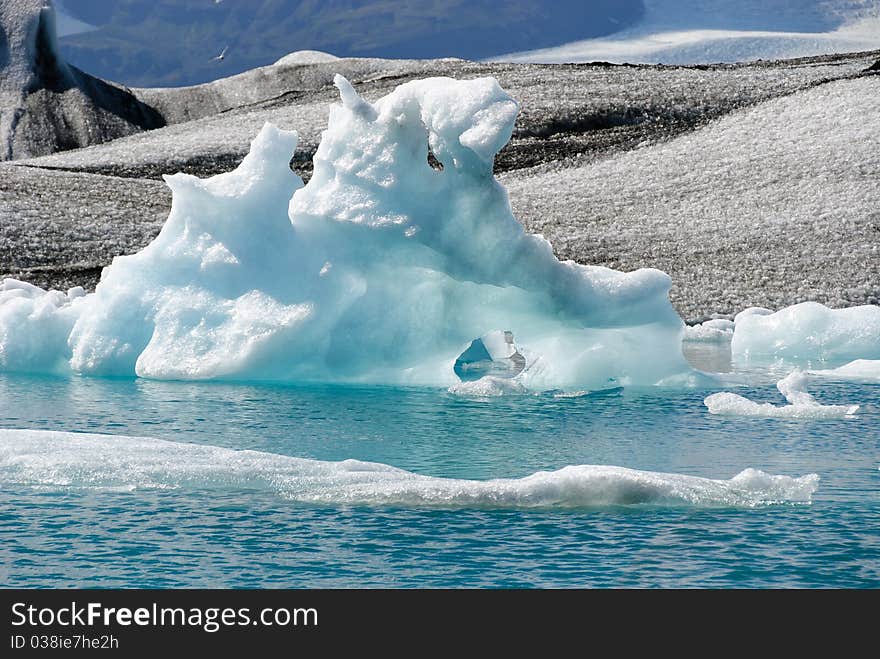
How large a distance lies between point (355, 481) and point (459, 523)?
1399 mm

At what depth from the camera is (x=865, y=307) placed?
2581 cm

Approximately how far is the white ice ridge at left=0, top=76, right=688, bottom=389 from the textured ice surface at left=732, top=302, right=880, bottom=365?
669 cm

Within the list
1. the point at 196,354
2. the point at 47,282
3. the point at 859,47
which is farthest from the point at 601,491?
the point at 859,47

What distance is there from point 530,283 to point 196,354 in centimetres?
485

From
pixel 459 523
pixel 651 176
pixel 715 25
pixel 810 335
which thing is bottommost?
pixel 459 523

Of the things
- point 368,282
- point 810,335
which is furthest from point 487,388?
point 810,335

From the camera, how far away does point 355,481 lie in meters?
11.1

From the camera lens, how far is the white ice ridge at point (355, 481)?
34.8ft

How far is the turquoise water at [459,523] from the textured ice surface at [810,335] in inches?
388

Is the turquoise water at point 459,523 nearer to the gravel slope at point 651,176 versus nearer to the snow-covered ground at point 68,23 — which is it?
the gravel slope at point 651,176

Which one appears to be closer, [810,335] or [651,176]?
[810,335]

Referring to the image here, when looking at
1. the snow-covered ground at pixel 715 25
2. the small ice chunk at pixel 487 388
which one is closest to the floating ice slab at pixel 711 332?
the small ice chunk at pixel 487 388

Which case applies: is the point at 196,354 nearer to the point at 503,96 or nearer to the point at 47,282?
the point at 503,96

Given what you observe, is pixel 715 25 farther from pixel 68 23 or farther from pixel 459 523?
pixel 459 523
